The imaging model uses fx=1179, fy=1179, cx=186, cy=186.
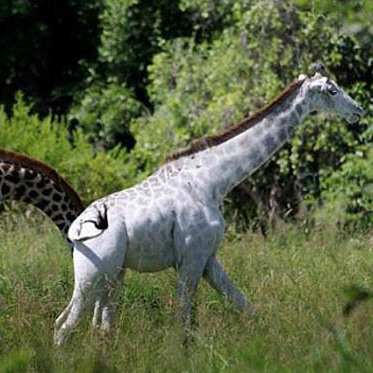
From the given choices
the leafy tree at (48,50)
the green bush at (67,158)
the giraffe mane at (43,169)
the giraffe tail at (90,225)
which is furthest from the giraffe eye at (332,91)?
the leafy tree at (48,50)

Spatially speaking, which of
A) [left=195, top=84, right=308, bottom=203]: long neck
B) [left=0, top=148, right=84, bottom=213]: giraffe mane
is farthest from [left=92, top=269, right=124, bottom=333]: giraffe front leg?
[left=0, top=148, right=84, bottom=213]: giraffe mane

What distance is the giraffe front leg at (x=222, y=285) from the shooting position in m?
6.95

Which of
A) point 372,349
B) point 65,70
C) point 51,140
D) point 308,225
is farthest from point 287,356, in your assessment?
point 65,70

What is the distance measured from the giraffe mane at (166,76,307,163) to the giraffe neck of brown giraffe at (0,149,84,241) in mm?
1224

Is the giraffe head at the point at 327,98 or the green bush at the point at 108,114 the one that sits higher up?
the giraffe head at the point at 327,98

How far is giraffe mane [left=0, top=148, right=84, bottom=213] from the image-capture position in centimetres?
825

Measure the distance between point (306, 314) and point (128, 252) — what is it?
3.55 feet

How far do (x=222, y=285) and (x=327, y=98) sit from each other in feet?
4.80

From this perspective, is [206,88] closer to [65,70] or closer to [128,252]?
[65,70]

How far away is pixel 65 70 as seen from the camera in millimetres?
17562

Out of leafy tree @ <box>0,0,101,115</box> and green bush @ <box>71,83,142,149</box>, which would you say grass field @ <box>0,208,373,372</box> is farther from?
leafy tree @ <box>0,0,101,115</box>

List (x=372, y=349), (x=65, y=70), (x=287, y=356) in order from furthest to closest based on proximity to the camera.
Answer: (x=65, y=70) < (x=287, y=356) < (x=372, y=349)

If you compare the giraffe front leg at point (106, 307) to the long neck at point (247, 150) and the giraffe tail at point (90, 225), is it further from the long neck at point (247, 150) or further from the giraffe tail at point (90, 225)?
the long neck at point (247, 150)

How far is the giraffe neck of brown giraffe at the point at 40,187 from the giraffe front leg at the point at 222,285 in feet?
5.21
